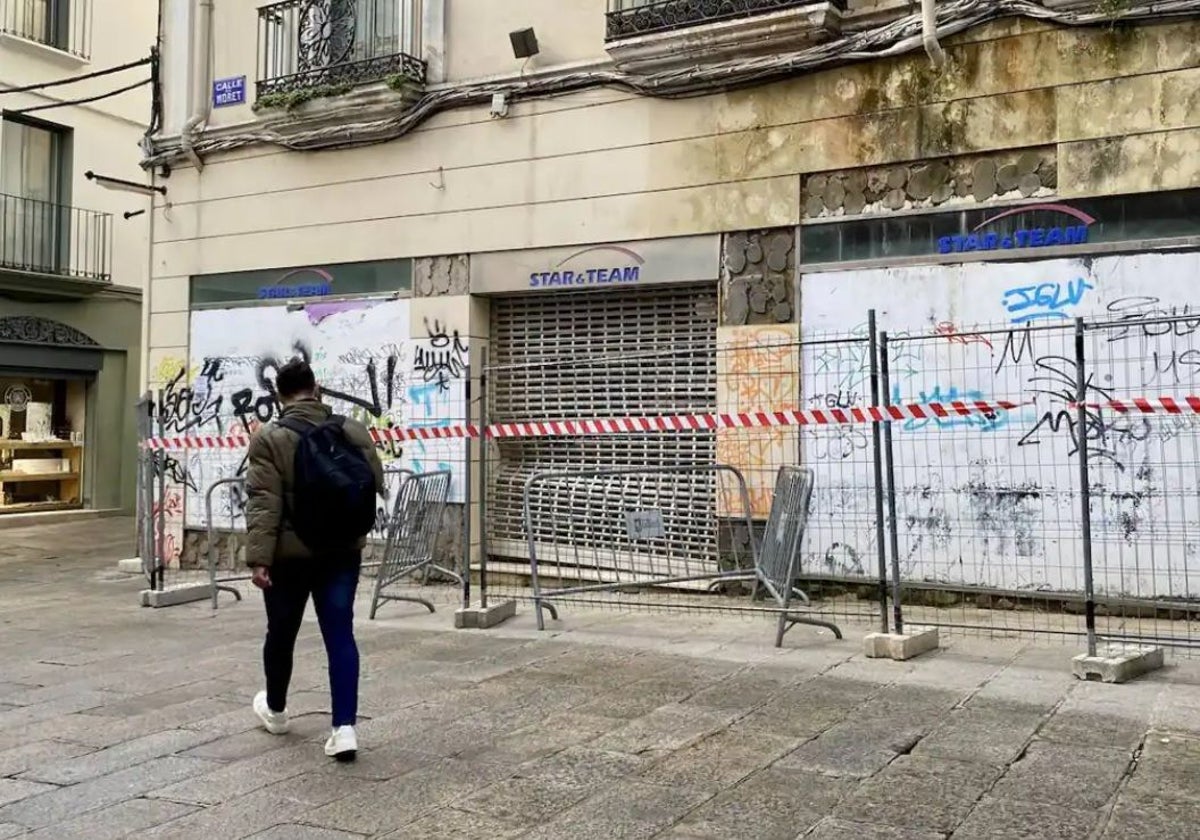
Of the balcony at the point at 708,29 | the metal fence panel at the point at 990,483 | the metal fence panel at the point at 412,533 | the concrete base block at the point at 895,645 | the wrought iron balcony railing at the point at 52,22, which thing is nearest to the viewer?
the concrete base block at the point at 895,645

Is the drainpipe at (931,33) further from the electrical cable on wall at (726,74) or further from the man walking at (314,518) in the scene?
the man walking at (314,518)

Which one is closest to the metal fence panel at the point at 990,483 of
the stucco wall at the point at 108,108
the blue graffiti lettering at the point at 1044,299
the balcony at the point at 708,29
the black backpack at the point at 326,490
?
the blue graffiti lettering at the point at 1044,299

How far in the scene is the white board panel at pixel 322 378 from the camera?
11.3m

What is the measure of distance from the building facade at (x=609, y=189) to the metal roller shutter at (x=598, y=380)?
3 centimetres

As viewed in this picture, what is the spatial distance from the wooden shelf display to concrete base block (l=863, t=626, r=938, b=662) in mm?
15483

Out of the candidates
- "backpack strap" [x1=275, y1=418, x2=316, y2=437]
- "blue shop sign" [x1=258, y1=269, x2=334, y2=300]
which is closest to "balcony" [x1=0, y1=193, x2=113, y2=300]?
"blue shop sign" [x1=258, y1=269, x2=334, y2=300]

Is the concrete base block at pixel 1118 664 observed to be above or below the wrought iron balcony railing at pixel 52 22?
below

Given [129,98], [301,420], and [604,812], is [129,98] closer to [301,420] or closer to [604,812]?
[301,420]

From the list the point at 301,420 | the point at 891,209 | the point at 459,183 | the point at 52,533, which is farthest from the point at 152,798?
the point at 52,533

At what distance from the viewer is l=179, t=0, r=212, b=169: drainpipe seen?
12.9m

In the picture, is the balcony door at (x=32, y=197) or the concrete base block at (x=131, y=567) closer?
the concrete base block at (x=131, y=567)

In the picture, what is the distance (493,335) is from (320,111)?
3040 millimetres

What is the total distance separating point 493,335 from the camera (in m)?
11.4

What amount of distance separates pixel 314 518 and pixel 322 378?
7427 millimetres
